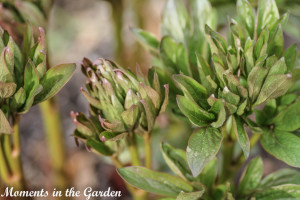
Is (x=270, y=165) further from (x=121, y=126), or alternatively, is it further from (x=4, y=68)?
(x=4, y=68)

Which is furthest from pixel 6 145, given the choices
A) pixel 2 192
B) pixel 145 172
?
pixel 145 172

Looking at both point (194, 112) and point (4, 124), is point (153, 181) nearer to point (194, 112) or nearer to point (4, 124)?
point (194, 112)

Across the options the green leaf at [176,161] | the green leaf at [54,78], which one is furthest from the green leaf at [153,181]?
the green leaf at [54,78]

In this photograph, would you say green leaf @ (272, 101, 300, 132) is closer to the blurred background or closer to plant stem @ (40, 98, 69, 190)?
the blurred background

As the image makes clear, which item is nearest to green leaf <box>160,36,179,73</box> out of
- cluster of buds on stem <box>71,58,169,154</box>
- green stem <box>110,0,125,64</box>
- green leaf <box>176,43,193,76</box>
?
green leaf <box>176,43,193,76</box>

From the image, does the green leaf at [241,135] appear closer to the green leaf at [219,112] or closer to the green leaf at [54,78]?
the green leaf at [219,112]

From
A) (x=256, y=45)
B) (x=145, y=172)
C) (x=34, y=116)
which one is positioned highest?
(x=256, y=45)

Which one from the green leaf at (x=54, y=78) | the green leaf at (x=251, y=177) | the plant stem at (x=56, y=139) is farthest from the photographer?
the plant stem at (x=56, y=139)
